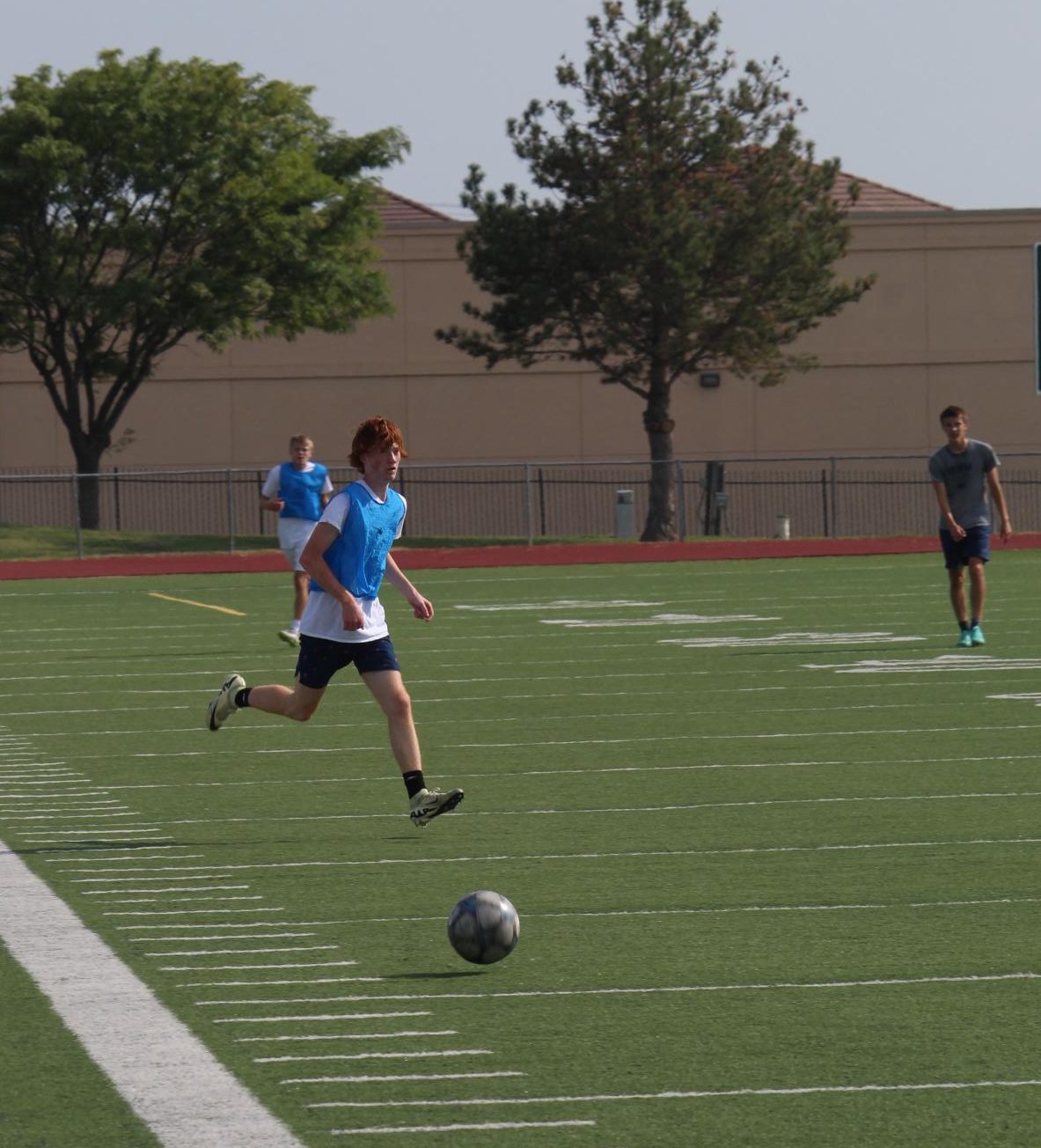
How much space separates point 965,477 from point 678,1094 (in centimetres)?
1365

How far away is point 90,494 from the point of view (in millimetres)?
42719

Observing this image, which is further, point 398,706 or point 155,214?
point 155,214

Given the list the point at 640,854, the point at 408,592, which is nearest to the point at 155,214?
the point at 408,592

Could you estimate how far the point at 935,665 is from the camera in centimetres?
1723

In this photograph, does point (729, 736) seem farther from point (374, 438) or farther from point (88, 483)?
point (88, 483)

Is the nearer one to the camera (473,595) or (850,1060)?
(850,1060)

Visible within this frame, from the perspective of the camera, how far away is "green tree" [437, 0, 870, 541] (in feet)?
139

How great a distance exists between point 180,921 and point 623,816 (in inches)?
111

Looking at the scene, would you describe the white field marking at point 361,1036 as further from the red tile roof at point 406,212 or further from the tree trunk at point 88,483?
the red tile roof at point 406,212

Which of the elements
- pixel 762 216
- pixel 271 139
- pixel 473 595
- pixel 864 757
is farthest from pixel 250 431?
pixel 864 757

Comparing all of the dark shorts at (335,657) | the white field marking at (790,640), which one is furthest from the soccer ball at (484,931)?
the white field marking at (790,640)

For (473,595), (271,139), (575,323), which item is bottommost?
(473,595)

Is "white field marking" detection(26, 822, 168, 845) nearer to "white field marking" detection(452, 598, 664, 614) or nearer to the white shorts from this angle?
the white shorts

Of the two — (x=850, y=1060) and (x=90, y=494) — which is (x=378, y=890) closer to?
(x=850, y=1060)
